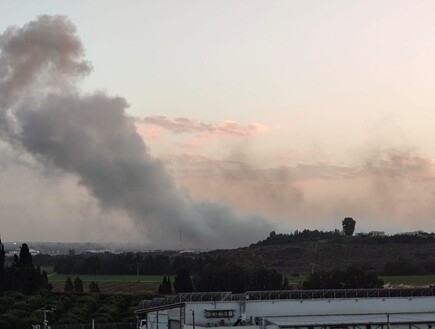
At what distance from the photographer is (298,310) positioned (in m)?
50.3

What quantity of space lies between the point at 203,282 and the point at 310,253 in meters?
63.7

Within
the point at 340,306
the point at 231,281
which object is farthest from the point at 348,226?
the point at 340,306

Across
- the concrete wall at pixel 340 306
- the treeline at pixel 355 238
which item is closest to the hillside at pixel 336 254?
the treeline at pixel 355 238

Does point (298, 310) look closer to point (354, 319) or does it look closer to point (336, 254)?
point (354, 319)

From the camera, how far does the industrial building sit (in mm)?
48312

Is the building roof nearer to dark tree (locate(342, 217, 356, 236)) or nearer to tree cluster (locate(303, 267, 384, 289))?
tree cluster (locate(303, 267, 384, 289))

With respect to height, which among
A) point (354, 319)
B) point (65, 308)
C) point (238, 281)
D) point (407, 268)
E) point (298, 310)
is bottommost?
point (354, 319)

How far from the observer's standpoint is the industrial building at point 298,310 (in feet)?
159

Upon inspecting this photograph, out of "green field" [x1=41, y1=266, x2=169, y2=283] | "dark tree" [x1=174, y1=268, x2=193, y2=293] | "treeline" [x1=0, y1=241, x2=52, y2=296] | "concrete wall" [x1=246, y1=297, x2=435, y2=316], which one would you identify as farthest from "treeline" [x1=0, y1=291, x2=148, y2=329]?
"green field" [x1=41, y1=266, x2=169, y2=283]

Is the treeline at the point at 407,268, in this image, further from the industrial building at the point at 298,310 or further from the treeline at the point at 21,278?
the industrial building at the point at 298,310

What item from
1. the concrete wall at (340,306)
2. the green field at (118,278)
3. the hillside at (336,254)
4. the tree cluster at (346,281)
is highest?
the hillside at (336,254)

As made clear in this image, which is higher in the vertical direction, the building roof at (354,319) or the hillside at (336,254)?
the hillside at (336,254)

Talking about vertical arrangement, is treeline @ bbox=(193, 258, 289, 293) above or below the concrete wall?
above

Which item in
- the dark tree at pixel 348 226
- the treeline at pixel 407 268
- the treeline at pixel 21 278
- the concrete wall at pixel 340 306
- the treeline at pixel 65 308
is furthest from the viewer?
the dark tree at pixel 348 226
